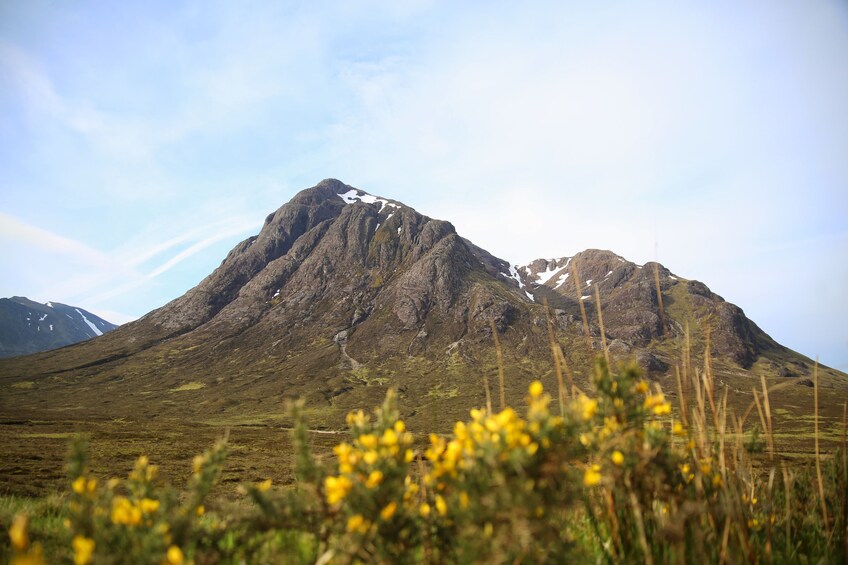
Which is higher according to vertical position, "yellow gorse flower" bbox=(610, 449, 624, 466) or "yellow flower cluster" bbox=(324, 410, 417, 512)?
"yellow flower cluster" bbox=(324, 410, 417, 512)

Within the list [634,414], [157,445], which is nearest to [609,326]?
[157,445]

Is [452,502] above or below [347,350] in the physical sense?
above

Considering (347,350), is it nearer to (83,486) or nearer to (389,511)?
(83,486)

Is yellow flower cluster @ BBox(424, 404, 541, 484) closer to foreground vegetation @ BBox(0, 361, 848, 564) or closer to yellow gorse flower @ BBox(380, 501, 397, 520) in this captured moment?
foreground vegetation @ BBox(0, 361, 848, 564)

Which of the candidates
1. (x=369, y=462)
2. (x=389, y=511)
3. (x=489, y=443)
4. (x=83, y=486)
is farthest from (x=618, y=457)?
(x=83, y=486)

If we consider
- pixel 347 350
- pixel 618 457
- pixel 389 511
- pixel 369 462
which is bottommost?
pixel 347 350

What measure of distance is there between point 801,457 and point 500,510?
6335cm

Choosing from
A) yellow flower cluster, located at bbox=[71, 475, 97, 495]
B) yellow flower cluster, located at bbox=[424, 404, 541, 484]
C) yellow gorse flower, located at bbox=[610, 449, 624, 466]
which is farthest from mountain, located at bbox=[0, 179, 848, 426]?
yellow flower cluster, located at bbox=[71, 475, 97, 495]

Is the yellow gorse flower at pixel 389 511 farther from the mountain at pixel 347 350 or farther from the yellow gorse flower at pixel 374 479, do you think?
the mountain at pixel 347 350

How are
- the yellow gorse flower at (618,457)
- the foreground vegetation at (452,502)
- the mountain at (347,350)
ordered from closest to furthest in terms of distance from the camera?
the foreground vegetation at (452,502), the yellow gorse flower at (618,457), the mountain at (347,350)

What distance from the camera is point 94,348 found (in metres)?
158

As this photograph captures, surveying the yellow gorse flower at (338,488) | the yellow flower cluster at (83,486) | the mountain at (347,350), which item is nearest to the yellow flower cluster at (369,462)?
the yellow gorse flower at (338,488)

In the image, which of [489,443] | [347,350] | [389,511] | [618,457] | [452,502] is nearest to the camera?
[489,443]

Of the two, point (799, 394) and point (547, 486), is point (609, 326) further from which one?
point (547, 486)
